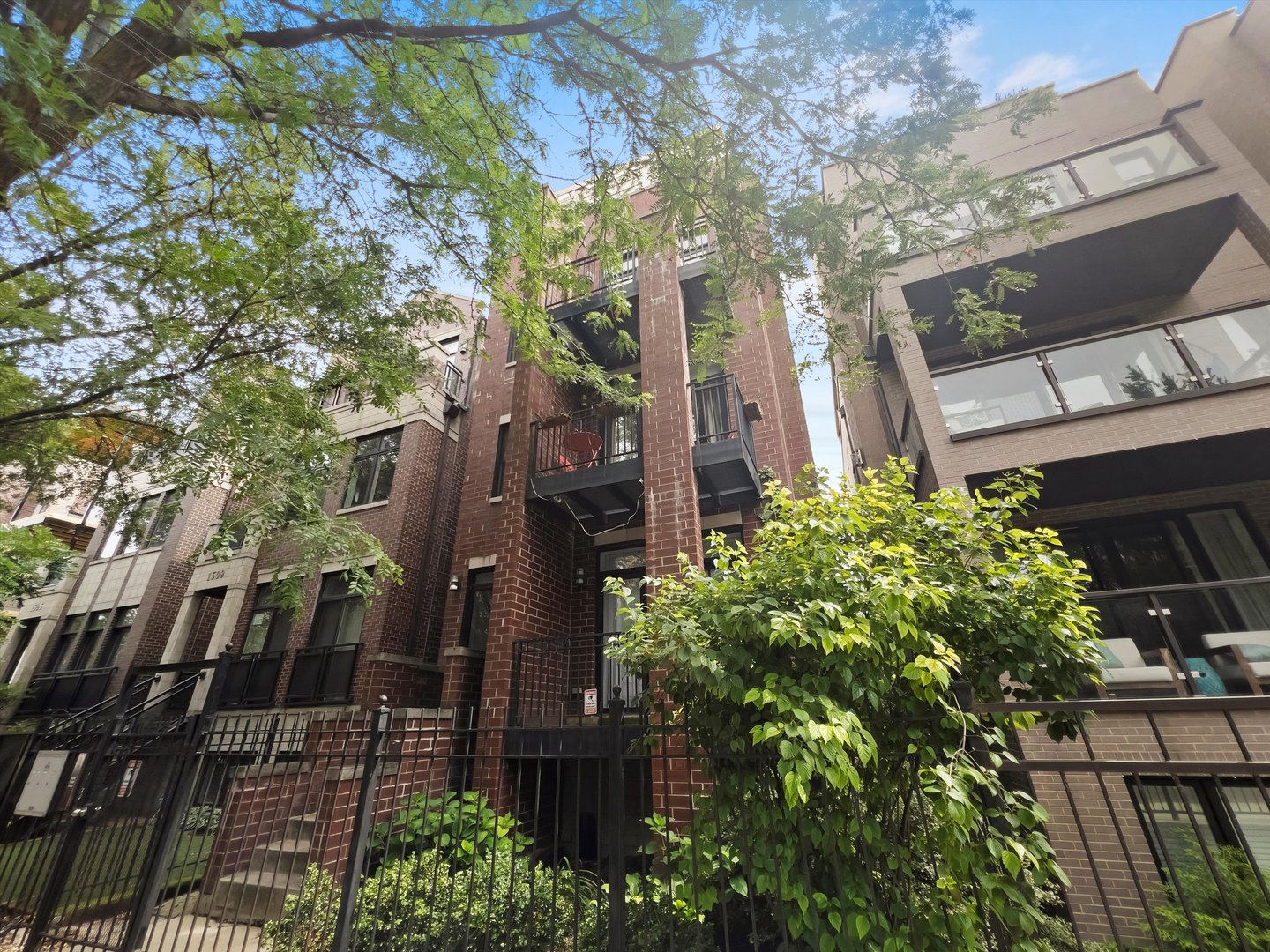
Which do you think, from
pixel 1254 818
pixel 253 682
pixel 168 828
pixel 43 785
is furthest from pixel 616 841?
pixel 253 682

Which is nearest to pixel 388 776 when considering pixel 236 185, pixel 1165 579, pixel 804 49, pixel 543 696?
pixel 543 696

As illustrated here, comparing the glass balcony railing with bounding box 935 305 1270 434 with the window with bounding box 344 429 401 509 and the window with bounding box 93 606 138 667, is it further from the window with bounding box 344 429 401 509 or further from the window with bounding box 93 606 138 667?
the window with bounding box 93 606 138 667

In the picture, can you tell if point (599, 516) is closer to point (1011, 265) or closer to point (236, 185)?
point (236, 185)

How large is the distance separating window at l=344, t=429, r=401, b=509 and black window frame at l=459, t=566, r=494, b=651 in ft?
12.3

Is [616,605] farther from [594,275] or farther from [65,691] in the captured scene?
[65,691]

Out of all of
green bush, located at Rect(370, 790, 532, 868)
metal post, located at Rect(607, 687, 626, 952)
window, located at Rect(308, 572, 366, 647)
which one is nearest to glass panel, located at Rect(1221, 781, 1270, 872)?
metal post, located at Rect(607, 687, 626, 952)

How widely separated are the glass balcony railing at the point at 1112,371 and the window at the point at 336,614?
1134cm

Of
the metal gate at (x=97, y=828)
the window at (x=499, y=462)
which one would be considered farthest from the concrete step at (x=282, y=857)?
the window at (x=499, y=462)

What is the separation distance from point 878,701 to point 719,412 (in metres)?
5.43

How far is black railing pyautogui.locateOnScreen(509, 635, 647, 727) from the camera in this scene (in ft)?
22.4

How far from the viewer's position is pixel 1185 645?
249 inches

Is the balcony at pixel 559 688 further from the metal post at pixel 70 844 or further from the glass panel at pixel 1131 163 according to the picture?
the glass panel at pixel 1131 163

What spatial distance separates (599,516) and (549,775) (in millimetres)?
3974

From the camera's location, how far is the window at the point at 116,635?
13992 millimetres
